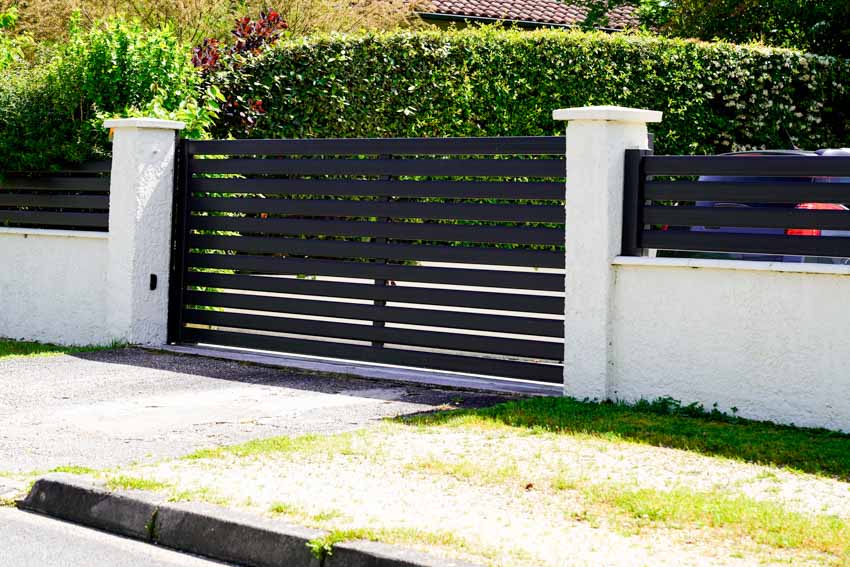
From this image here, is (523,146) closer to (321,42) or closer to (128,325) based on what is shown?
(128,325)

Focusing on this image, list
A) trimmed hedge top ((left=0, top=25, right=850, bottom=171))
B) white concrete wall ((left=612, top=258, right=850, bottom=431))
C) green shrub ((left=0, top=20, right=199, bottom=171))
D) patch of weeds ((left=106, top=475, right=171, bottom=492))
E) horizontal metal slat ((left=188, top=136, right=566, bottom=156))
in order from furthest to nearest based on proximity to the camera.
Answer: trimmed hedge top ((left=0, top=25, right=850, bottom=171)) < green shrub ((left=0, top=20, right=199, bottom=171)) < horizontal metal slat ((left=188, top=136, right=566, bottom=156)) < white concrete wall ((left=612, top=258, right=850, bottom=431)) < patch of weeds ((left=106, top=475, right=171, bottom=492))

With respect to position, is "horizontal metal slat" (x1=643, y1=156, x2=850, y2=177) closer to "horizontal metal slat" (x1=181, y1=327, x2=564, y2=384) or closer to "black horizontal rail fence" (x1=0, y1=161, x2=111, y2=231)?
"horizontal metal slat" (x1=181, y1=327, x2=564, y2=384)

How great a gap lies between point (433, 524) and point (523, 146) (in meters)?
4.47

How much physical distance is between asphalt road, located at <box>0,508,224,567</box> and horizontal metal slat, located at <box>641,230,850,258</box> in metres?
4.22

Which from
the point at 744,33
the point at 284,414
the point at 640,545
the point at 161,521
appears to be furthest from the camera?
the point at 744,33

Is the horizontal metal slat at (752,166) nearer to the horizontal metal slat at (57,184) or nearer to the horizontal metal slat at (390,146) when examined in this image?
the horizontal metal slat at (390,146)

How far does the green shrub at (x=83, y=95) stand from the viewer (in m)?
11.7

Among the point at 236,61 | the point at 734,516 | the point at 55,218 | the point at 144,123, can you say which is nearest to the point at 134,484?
the point at 734,516

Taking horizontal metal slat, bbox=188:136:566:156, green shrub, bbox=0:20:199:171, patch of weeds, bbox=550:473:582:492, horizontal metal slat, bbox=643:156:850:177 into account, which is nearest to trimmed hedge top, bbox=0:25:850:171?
green shrub, bbox=0:20:199:171

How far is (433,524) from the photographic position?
17.1ft

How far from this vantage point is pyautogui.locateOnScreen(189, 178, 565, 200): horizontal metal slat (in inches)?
358

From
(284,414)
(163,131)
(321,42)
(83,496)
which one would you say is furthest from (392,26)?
(83,496)

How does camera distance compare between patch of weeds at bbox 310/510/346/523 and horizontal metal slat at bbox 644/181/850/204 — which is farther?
horizontal metal slat at bbox 644/181/850/204

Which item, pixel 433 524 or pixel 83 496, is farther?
pixel 83 496
